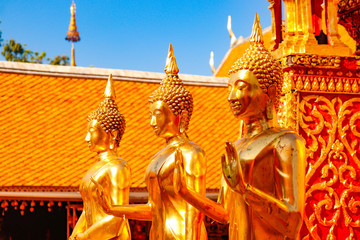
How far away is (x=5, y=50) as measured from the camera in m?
19.2

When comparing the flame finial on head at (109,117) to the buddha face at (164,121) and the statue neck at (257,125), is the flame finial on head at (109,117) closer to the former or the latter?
the buddha face at (164,121)

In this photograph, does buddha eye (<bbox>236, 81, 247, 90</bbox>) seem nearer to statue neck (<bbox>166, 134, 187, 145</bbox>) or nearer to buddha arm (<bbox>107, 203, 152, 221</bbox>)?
statue neck (<bbox>166, 134, 187, 145</bbox>)

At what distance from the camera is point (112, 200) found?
491cm

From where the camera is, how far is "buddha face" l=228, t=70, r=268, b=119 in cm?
326

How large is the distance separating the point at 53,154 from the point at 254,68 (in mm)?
5046

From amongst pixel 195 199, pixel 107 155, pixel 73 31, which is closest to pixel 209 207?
pixel 195 199

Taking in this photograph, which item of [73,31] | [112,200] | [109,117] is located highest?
[73,31]

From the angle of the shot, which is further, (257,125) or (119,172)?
(119,172)

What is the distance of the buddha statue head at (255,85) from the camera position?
10.7ft

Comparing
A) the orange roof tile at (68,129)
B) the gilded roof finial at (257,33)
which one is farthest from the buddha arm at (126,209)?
the orange roof tile at (68,129)

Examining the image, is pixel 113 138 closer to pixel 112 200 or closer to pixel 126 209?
pixel 112 200

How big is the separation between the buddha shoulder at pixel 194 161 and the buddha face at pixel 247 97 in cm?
85

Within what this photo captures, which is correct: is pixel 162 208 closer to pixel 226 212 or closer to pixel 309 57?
pixel 226 212

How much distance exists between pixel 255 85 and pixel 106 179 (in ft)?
6.54
